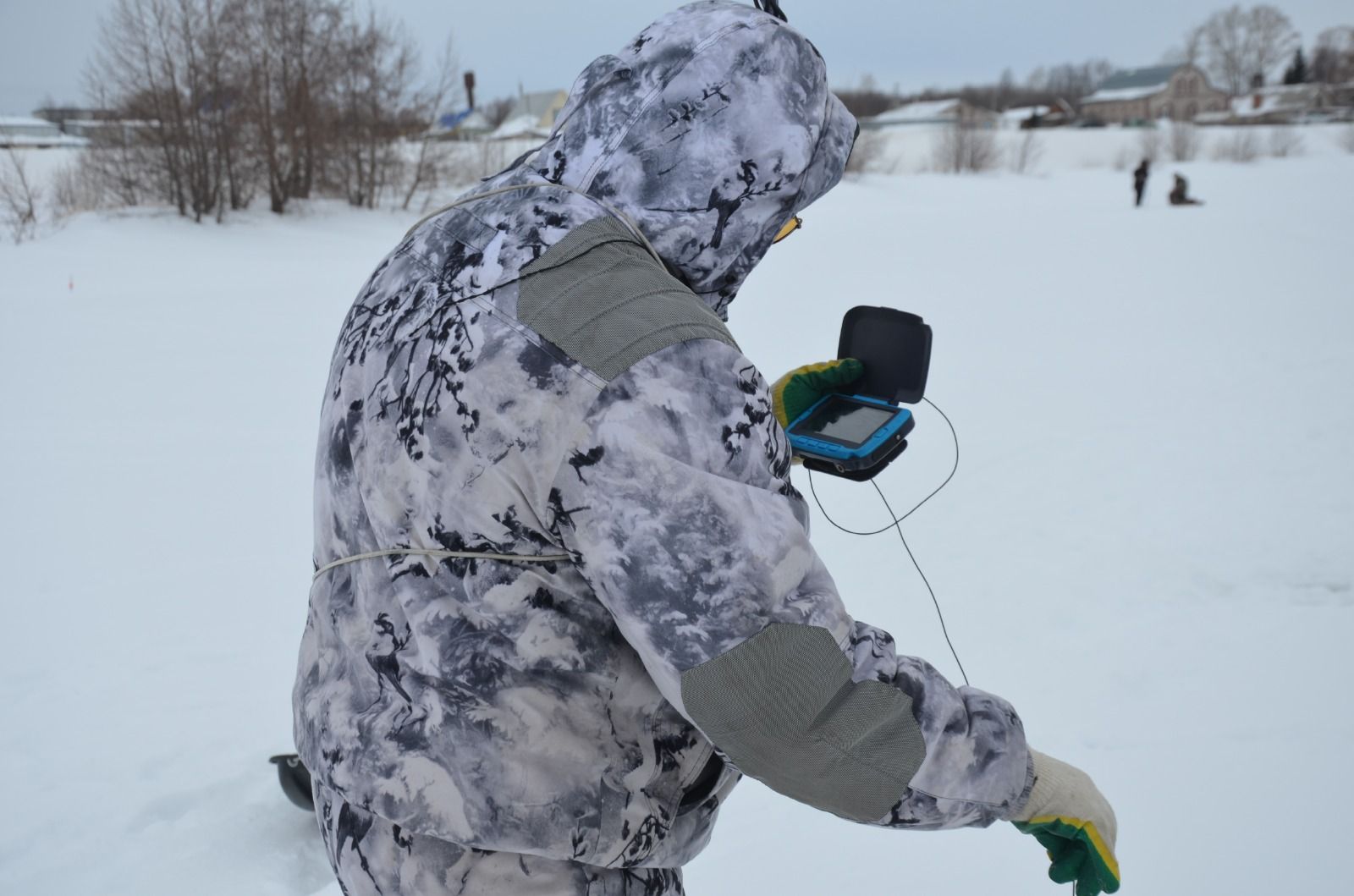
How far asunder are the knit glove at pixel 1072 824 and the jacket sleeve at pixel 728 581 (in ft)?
0.90

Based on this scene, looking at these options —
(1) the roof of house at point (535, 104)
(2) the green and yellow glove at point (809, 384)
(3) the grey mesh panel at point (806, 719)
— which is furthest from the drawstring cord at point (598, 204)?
(1) the roof of house at point (535, 104)

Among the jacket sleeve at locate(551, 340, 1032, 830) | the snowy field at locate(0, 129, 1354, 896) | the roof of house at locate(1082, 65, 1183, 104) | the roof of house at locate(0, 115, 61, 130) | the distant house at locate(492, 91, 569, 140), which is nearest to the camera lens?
the jacket sleeve at locate(551, 340, 1032, 830)

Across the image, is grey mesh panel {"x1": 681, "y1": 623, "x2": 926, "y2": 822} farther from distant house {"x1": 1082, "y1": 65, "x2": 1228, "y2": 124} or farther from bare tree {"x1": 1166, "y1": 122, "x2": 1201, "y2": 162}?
distant house {"x1": 1082, "y1": 65, "x2": 1228, "y2": 124}

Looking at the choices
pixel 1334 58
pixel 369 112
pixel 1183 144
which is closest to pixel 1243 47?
pixel 1334 58

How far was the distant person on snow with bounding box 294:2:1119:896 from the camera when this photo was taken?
2.93ft

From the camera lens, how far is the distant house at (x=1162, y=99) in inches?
2219

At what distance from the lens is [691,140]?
102 cm

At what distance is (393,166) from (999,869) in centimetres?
1761

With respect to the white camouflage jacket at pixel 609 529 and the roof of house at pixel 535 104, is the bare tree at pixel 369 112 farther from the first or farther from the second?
the roof of house at pixel 535 104

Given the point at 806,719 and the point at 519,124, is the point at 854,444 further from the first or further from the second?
the point at 519,124

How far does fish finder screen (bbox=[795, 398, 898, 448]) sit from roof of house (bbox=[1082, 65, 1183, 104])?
65.7 meters

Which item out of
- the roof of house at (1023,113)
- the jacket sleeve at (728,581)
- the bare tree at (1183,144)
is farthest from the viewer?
the roof of house at (1023,113)

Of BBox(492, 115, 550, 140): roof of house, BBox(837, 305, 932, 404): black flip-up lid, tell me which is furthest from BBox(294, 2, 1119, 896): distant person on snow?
BBox(492, 115, 550, 140): roof of house

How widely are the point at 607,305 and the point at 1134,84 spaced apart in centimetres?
7027
